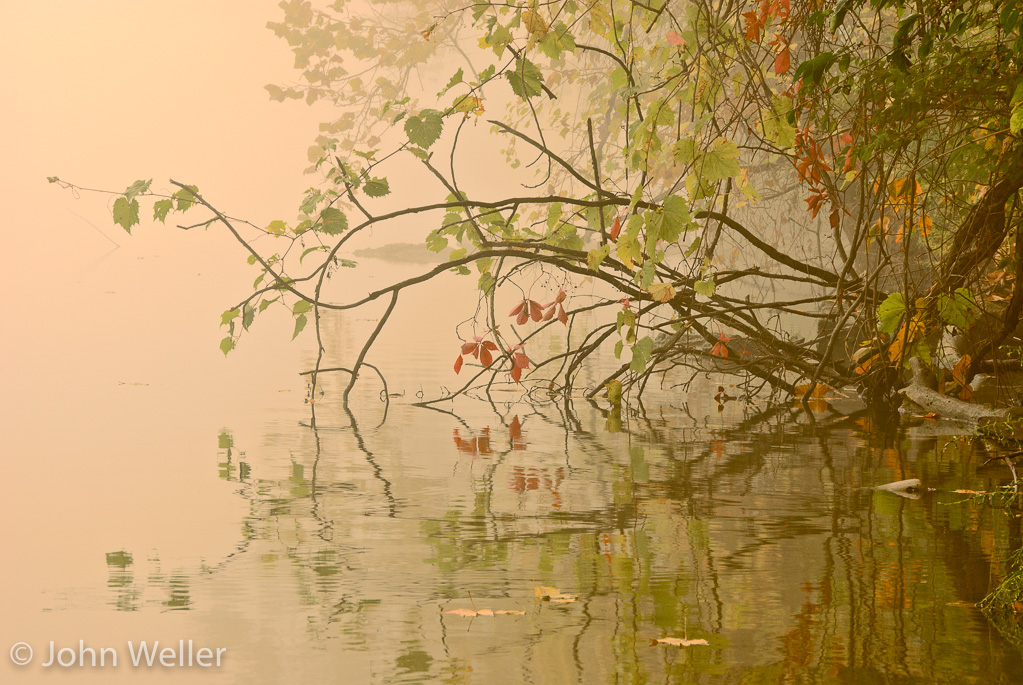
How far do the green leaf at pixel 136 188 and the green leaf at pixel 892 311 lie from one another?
8.16 feet

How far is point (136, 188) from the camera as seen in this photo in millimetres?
3980

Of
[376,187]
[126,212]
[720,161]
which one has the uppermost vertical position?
[376,187]

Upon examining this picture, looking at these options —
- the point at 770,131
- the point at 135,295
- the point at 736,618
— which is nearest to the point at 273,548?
the point at 736,618

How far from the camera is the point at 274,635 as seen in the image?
1744mm

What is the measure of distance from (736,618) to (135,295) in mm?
12121

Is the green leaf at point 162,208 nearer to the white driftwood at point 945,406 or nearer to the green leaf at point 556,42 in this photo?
the green leaf at point 556,42

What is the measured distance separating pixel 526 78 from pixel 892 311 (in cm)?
153

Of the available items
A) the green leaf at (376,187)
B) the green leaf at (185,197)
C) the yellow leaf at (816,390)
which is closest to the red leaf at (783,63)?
the green leaf at (376,187)

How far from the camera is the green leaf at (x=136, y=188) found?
3.96 m

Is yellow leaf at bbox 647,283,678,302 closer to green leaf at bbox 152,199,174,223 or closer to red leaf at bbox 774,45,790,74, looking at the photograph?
red leaf at bbox 774,45,790,74

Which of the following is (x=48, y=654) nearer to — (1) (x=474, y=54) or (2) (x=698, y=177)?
(2) (x=698, y=177)

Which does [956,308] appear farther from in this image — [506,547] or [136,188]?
[136,188]

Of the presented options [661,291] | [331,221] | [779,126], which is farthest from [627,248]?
[331,221]

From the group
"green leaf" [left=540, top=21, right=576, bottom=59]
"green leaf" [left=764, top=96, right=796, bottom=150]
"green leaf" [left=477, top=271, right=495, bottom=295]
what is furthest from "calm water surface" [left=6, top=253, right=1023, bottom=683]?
"green leaf" [left=540, top=21, right=576, bottom=59]
